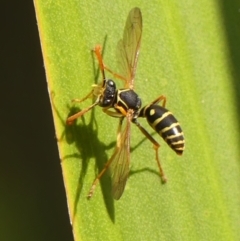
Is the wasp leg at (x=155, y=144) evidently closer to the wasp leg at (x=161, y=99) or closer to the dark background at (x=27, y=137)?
the wasp leg at (x=161, y=99)

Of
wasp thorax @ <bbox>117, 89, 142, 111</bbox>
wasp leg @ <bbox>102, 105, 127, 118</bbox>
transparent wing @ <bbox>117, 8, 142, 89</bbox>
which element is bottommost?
wasp leg @ <bbox>102, 105, 127, 118</bbox>

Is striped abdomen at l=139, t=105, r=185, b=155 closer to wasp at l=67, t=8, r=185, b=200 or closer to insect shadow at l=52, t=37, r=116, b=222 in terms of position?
wasp at l=67, t=8, r=185, b=200

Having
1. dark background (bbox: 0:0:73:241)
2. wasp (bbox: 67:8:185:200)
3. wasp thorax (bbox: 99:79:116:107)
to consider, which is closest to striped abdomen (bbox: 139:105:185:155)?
wasp (bbox: 67:8:185:200)

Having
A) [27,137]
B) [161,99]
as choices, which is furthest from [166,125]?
[27,137]

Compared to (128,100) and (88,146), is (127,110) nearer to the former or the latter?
(128,100)

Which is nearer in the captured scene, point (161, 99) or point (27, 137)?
point (161, 99)

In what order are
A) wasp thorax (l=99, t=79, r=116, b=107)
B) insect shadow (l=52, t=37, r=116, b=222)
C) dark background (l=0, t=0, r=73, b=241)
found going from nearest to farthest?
insect shadow (l=52, t=37, r=116, b=222)
wasp thorax (l=99, t=79, r=116, b=107)
dark background (l=0, t=0, r=73, b=241)

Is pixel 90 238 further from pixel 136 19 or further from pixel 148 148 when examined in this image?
pixel 136 19
